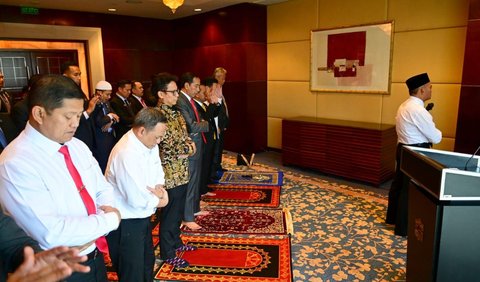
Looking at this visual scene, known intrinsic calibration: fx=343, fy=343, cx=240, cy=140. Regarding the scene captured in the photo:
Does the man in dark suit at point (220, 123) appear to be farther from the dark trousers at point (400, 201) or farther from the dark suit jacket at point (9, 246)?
the dark suit jacket at point (9, 246)

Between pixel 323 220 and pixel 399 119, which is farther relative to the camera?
pixel 323 220

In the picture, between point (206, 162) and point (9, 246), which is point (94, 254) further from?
point (206, 162)

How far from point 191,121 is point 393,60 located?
11.3 feet

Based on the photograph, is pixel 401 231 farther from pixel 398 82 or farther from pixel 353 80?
pixel 353 80

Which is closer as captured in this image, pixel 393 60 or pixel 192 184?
pixel 192 184

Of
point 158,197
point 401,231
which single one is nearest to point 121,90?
point 158,197

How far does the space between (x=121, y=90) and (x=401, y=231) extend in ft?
13.4

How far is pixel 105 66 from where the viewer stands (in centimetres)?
761

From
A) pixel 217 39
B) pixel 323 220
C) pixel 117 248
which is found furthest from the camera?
pixel 217 39

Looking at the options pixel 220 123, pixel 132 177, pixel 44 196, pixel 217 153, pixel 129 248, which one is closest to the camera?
pixel 44 196

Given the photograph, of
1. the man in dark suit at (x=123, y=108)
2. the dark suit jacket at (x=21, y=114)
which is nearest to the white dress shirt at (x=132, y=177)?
the dark suit jacket at (x=21, y=114)

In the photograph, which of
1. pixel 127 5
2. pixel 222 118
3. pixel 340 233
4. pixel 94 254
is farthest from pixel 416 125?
pixel 127 5

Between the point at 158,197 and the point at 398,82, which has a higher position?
the point at 398,82

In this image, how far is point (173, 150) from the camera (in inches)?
111
